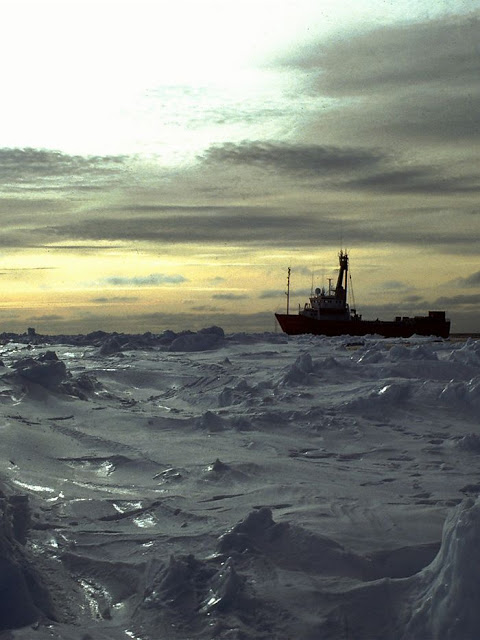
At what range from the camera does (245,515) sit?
255 inches

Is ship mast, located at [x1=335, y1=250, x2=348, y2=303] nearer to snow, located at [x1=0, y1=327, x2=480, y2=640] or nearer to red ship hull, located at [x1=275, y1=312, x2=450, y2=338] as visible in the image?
red ship hull, located at [x1=275, y1=312, x2=450, y2=338]

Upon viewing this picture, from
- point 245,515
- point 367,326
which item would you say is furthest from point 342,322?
point 245,515

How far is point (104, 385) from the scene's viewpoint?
18.0 meters

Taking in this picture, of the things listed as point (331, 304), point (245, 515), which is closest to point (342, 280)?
point (331, 304)

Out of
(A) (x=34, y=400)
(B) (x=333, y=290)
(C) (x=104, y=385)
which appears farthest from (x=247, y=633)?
(B) (x=333, y=290)

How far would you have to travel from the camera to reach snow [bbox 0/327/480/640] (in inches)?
173

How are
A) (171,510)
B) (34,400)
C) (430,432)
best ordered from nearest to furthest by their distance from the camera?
1. (171,510)
2. (430,432)
3. (34,400)

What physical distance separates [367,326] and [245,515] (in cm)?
5124

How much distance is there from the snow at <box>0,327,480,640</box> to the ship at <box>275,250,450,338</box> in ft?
138

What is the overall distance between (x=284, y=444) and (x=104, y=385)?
8911 mm

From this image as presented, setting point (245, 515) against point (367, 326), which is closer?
point (245, 515)

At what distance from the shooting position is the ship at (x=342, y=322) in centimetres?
5672

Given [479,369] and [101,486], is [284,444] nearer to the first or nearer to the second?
[101,486]

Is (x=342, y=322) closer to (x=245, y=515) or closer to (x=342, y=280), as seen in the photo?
(x=342, y=280)
